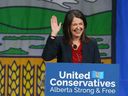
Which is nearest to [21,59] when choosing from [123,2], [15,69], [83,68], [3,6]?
[15,69]

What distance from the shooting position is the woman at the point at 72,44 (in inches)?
123

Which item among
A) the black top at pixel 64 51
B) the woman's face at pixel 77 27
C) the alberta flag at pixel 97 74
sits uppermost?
the woman's face at pixel 77 27

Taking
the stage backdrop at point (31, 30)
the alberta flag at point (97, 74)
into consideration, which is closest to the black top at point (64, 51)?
the alberta flag at point (97, 74)

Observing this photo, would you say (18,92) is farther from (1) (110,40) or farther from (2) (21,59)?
(1) (110,40)

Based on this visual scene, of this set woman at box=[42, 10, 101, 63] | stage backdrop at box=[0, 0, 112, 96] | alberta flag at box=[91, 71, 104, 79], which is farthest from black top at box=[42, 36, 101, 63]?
stage backdrop at box=[0, 0, 112, 96]

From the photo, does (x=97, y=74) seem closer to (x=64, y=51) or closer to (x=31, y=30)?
(x=64, y=51)

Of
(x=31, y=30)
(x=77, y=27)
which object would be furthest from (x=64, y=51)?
(x=31, y=30)

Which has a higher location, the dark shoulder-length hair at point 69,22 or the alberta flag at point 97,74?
the dark shoulder-length hair at point 69,22

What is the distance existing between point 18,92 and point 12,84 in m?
0.14

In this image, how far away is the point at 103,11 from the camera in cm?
558

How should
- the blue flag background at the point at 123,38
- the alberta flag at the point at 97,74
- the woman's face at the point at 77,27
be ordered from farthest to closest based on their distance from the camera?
the blue flag background at the point at 123,38, the woman's face at the point at 77,27, the alberta flag at the point at 97,74

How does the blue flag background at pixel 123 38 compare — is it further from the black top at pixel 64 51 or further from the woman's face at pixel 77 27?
the woman's face at pixel 77 27

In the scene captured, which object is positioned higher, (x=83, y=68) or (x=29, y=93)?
(x=83, y=68)

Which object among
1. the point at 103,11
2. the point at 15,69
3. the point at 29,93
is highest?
the point at 103,11
